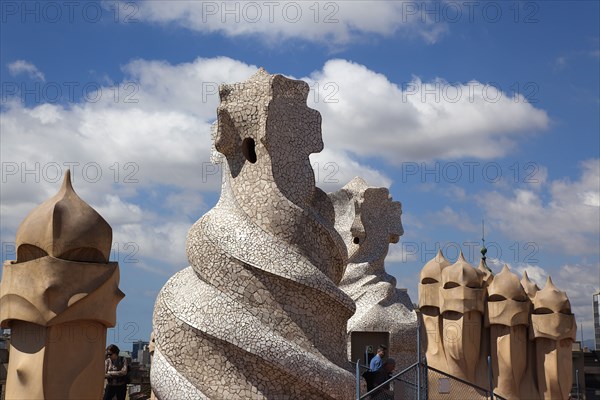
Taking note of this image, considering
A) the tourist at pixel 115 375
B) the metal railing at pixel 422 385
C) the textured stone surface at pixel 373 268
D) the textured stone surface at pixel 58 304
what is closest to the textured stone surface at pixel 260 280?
the metal railing at pixel 422 385

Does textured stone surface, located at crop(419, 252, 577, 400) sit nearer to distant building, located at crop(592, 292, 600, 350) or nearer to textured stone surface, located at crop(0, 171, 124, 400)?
textured stone surface, located at crop(0, 171, 124, 400)

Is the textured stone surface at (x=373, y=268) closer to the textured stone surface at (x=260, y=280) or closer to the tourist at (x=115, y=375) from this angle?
the textured stone surface at (x=260, y=280)

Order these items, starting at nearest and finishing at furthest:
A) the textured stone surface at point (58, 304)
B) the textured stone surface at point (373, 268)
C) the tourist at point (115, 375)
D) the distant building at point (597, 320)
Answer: the textured stone surface at point (58, 304), the tourist at point (115, 375), the textured stone surface at point (373, 268), the distant building at point (597, 320)

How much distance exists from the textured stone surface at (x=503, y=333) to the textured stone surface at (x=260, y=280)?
4141 millimetres

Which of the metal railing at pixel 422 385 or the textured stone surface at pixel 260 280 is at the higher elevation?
the textured stone surface at pixel 260 280

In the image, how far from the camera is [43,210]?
280 inches

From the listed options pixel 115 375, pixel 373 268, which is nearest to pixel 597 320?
pixel 373 268

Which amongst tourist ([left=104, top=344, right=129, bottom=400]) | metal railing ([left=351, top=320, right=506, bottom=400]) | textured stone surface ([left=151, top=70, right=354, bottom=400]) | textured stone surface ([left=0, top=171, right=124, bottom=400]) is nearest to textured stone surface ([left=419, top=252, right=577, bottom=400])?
metal railing ([left=351, top=320, right=506, bottom=400])

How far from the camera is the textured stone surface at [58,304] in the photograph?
6812 millimetres

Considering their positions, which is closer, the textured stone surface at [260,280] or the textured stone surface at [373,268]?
the textured stone surface at [260,280]

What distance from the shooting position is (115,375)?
1005cm

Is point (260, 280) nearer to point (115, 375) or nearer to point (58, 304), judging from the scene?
point (115, 375)

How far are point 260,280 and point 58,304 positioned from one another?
2733mm

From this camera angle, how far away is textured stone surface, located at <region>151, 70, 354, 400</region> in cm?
872
